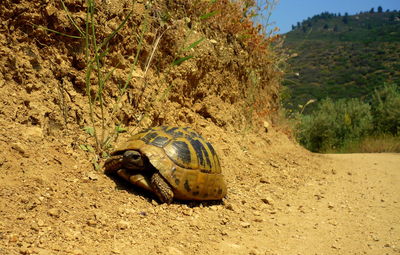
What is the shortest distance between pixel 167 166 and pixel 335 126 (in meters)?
Result: 15.1

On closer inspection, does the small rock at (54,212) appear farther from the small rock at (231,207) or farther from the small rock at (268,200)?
the small rock at (268,200)

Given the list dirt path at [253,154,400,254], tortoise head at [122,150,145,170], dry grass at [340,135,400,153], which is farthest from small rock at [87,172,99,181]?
dry grass at [340,135,400,153]

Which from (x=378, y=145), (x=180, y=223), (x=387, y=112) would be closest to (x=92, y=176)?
(x=180, y=223)

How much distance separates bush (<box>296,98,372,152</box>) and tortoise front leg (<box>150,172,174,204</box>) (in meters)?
13.0

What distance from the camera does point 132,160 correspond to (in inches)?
121

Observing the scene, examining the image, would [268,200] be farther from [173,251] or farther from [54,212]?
[54,212]

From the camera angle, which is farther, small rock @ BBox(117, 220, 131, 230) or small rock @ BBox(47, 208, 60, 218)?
small rock @ BBox(117, 220, 131, 230)

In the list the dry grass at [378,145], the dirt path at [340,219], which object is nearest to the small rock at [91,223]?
the dirt path at [340,219]

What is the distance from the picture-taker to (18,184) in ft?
8.28

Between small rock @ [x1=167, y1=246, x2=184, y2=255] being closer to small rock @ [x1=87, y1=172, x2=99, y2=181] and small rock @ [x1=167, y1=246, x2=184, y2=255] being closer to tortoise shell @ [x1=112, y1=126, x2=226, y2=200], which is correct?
tortoise shell @ [x1=112, y1=126, x2=226, y2=200]

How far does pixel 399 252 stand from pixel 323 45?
252 ft

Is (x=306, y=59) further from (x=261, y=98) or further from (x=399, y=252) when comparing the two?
(x=399, y=252)

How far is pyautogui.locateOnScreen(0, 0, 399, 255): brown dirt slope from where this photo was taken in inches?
94.3

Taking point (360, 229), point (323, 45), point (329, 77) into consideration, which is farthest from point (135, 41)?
point (323, 45)
